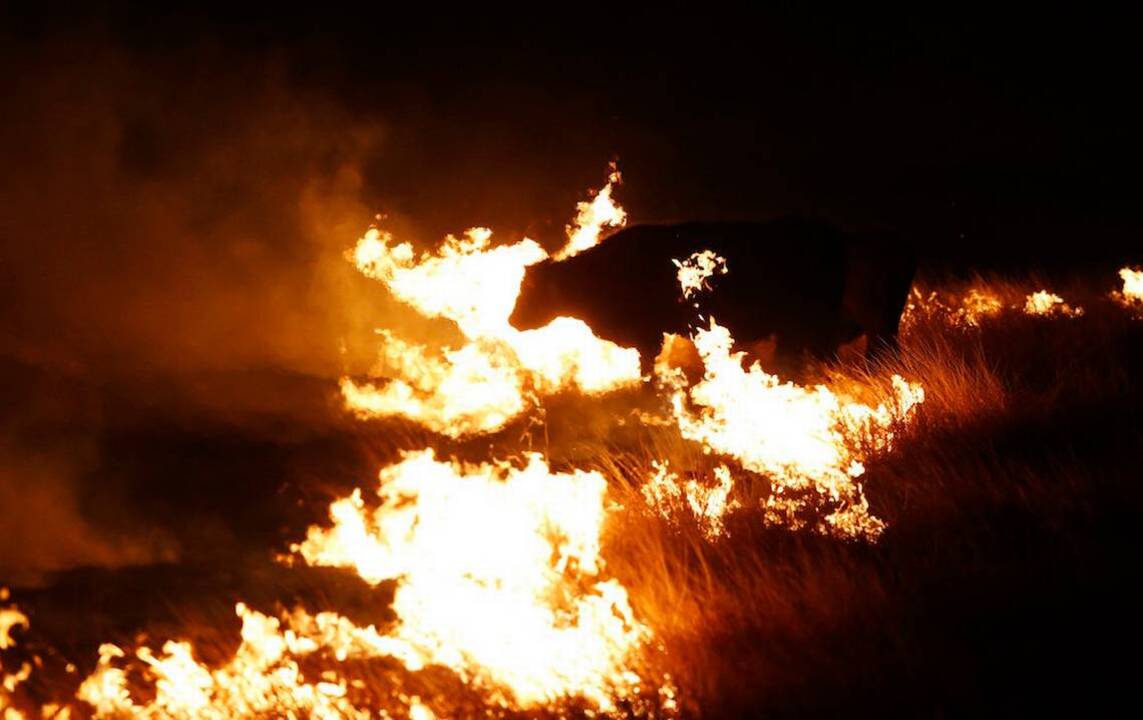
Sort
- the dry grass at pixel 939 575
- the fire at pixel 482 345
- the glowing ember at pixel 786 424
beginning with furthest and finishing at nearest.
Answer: the fire at pixel 482 345, the glowing ember at pixel 786 424, the dry grass at pixel 939 575

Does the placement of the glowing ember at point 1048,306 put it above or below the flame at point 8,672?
above

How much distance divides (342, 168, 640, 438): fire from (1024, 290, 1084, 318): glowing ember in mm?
4178

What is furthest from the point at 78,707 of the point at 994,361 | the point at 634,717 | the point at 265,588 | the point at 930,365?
the point at 994,361

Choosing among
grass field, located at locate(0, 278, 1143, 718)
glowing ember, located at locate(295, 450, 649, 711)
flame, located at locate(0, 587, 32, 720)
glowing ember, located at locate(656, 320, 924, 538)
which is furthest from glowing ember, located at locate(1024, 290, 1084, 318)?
flame, located at locate(0, 587, 32, 720)

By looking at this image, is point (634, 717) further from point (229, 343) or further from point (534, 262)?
point (229, 343)

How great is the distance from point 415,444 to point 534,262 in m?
1.58

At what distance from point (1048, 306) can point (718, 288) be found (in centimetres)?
397

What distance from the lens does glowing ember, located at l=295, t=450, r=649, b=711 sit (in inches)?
148

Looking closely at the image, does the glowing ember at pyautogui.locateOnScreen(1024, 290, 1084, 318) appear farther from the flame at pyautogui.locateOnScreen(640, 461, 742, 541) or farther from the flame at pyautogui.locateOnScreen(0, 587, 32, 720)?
the flame at pyautogui.locateOnScreen(0, 587, 32, 720)

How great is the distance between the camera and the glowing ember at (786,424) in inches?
205

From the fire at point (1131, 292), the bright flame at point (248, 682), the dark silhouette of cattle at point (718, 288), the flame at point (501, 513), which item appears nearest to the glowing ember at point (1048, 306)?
the fire at point (1131, 292)

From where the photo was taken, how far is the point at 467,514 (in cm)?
492

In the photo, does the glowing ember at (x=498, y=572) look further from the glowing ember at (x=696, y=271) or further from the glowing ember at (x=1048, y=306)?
the glowing ember at (x=1048, y=306)

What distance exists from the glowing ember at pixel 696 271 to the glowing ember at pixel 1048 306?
3629 millimetres
